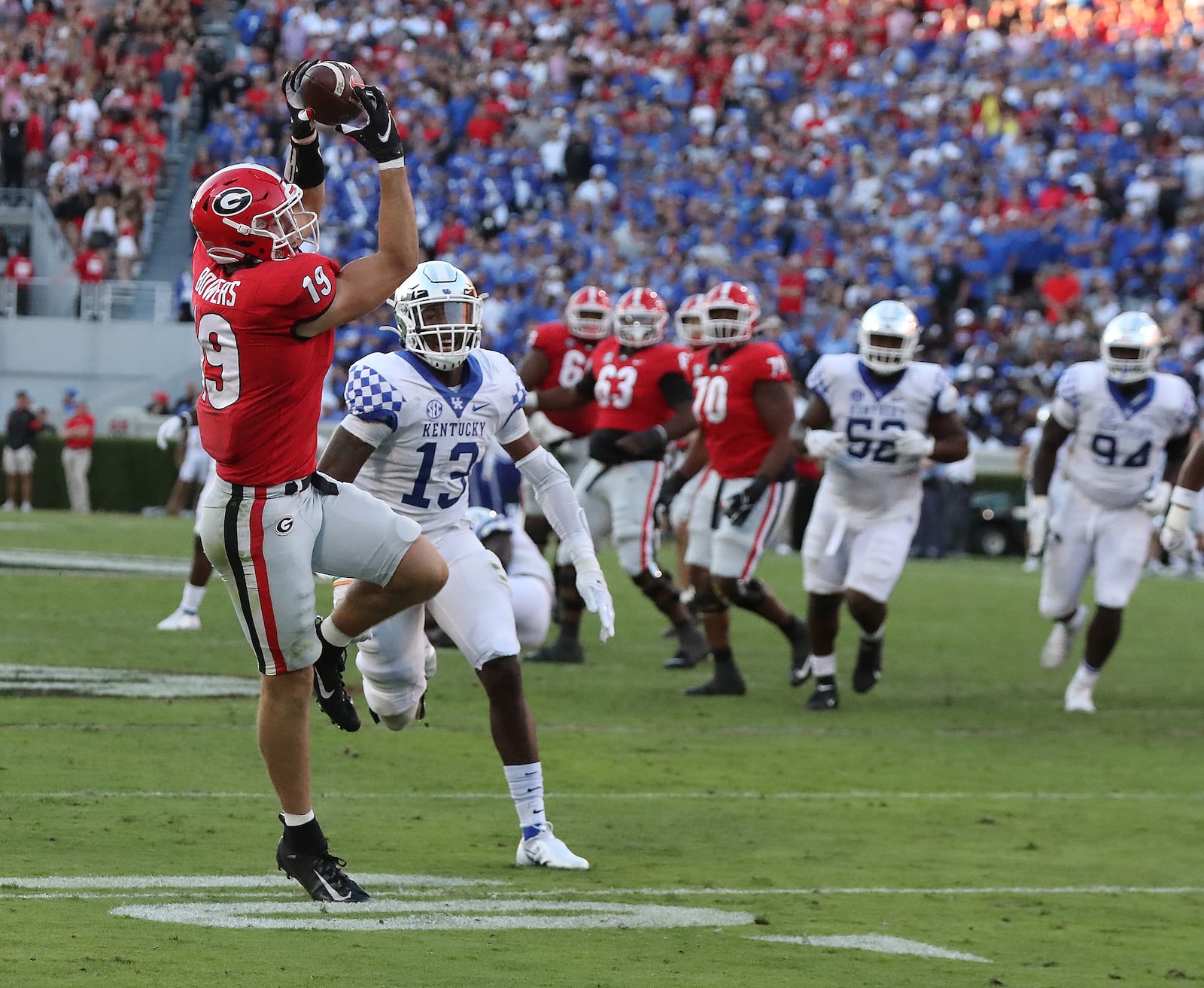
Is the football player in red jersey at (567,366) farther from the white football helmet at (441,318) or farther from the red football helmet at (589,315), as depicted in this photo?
the white football helmet at (441,318)

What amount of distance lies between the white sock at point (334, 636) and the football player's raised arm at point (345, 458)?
1.57ft

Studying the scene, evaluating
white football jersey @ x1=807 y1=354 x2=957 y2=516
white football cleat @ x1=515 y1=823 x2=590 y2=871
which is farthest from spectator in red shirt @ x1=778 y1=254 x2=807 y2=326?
white football cleat @ x1=515 y1=823 x2=590 y2=871

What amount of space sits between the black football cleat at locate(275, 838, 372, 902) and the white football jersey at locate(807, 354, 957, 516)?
5.05m

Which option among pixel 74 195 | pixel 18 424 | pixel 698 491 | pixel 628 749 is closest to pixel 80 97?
pixel 74 195

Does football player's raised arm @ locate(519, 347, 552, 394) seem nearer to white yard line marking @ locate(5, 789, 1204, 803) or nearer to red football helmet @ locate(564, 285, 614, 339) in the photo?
red football helmet @ locate(564, 285, 614, 339)

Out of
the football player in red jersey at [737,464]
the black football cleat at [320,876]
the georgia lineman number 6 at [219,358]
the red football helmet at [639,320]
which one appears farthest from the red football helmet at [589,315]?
the black football cleat at [320,876]

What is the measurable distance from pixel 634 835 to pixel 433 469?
1.33 m

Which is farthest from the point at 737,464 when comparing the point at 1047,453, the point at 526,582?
Answer: the point at 1047,453

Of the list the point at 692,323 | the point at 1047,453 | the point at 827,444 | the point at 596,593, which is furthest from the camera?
the point at 692,323

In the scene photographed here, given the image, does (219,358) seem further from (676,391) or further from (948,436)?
(676,391)

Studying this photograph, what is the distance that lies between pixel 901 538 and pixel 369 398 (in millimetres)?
4127

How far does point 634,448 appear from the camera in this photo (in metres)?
10.7

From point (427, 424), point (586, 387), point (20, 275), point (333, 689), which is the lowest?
point (333, 689)

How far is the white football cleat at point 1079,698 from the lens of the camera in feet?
32.7
